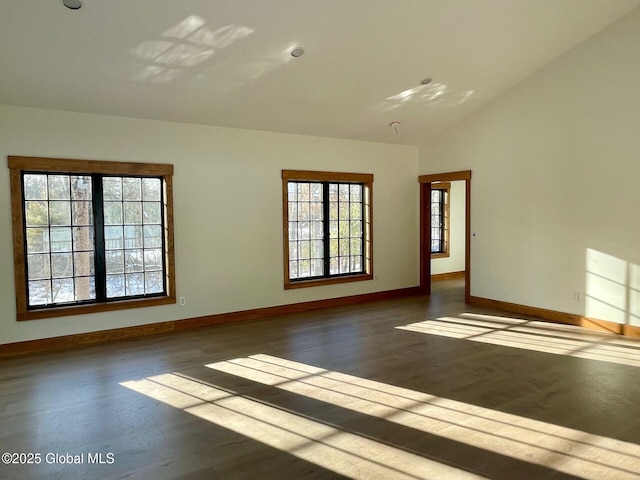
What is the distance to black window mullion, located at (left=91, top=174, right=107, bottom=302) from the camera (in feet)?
17.7

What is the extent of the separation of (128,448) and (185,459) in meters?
0.44

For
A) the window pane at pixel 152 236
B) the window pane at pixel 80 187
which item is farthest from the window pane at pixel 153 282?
the window pane at pixel 80 187

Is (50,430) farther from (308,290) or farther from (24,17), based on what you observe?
(308,290)

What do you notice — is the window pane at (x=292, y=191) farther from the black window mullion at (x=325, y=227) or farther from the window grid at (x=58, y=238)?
the window grid at (x=58, y=238)

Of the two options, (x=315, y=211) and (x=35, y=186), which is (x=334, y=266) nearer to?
(x=315, y=211)

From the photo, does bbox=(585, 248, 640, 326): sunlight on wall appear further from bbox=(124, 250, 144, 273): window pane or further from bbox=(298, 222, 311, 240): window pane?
bbox=(124, 250, 144, 273): window pane

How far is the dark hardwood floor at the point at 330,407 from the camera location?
2732 mm

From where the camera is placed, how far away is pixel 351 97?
19.6ft

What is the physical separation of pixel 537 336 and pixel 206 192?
15.2 ft

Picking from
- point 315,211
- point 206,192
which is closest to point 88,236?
point 206,192

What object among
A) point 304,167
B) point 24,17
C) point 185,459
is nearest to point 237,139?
point 304,167

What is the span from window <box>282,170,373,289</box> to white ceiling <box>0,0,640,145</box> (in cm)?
104

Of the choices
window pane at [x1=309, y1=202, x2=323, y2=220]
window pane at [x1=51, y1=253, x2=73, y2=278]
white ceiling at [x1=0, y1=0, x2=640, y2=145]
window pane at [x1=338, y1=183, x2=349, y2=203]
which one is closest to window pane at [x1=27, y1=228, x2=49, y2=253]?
window pane at [x1=51, y1=253, x2=73, y2=278]

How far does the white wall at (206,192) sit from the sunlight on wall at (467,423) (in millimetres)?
1953
